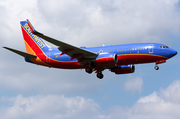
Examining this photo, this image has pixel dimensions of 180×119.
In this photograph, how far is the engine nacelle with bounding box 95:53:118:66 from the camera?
52.0 meters

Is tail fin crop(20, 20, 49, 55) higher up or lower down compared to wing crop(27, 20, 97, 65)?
higher up

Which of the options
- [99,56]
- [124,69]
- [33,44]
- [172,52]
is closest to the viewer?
[172,52]

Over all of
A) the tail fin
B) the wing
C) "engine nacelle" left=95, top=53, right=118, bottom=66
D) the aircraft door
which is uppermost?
the tail fin

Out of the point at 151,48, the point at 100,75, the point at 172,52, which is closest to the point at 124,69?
the point at 100,75

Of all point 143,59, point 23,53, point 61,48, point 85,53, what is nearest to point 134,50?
point 143,59

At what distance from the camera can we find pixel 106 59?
172 ft

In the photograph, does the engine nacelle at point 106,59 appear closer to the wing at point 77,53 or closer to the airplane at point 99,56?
the airplane at point 99,56

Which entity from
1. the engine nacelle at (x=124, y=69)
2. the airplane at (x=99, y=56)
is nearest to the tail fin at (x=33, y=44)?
the airplane at (x=99, y=56)

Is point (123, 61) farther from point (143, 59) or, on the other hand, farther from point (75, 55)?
point (75, 55)

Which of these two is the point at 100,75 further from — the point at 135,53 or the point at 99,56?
the point at 135,53

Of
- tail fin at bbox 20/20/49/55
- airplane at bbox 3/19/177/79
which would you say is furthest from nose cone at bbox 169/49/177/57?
tail fin at bbox 20/20/49/55

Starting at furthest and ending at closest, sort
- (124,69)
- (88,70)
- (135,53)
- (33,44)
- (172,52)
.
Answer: (33,44), (124,69), (88,70), (172,52), (135,53)

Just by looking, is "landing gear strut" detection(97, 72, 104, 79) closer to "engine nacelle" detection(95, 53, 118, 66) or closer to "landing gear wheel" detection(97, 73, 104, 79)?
"landing gear wheel" detection(97, 73, 104, 79)

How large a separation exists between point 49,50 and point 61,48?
8158 millimetres
